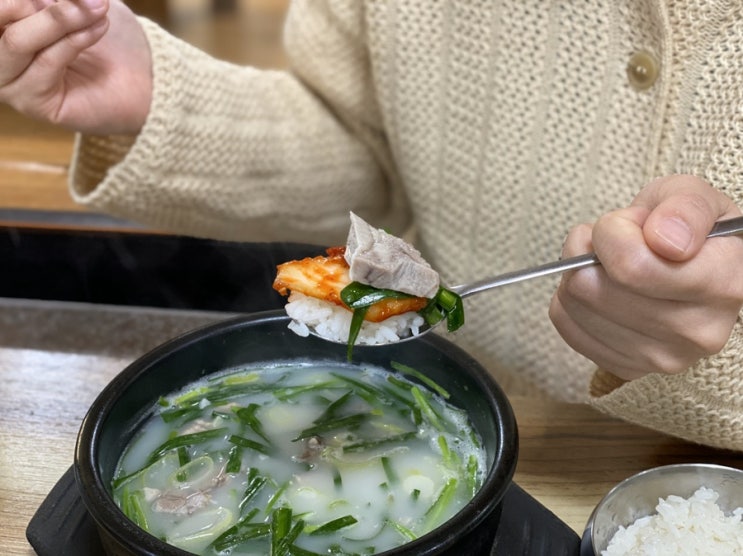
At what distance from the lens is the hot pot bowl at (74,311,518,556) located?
81cm

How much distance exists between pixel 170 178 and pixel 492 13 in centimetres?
68

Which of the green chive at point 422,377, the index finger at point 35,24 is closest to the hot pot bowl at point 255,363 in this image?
the green chive at point 422,377

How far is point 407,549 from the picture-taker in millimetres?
785

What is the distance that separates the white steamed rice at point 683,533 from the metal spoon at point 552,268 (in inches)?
13.3

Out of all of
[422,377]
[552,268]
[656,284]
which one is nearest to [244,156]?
[422,377]

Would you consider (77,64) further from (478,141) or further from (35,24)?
(478,141)

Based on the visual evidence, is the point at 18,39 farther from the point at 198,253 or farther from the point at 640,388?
the point at 640,388

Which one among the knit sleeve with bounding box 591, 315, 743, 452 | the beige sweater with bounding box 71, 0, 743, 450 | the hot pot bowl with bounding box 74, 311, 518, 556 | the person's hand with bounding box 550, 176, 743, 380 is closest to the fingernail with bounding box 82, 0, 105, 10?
the beige sweater with bounding box 71, 0, 743, 450

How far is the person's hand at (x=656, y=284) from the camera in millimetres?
900

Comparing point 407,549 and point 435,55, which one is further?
point 435,55

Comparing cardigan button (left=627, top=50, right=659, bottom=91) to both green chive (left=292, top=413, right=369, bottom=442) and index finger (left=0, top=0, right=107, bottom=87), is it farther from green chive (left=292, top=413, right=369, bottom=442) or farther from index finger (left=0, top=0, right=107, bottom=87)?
index finger (left=0, top=0, right=107, bottom=87)

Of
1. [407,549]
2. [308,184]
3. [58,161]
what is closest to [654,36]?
[308,184]

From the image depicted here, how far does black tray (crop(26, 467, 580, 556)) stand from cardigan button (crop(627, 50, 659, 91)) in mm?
713

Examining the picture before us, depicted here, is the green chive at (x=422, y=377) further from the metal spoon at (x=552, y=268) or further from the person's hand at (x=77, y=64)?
the person's hand at (x=77, y=64)
